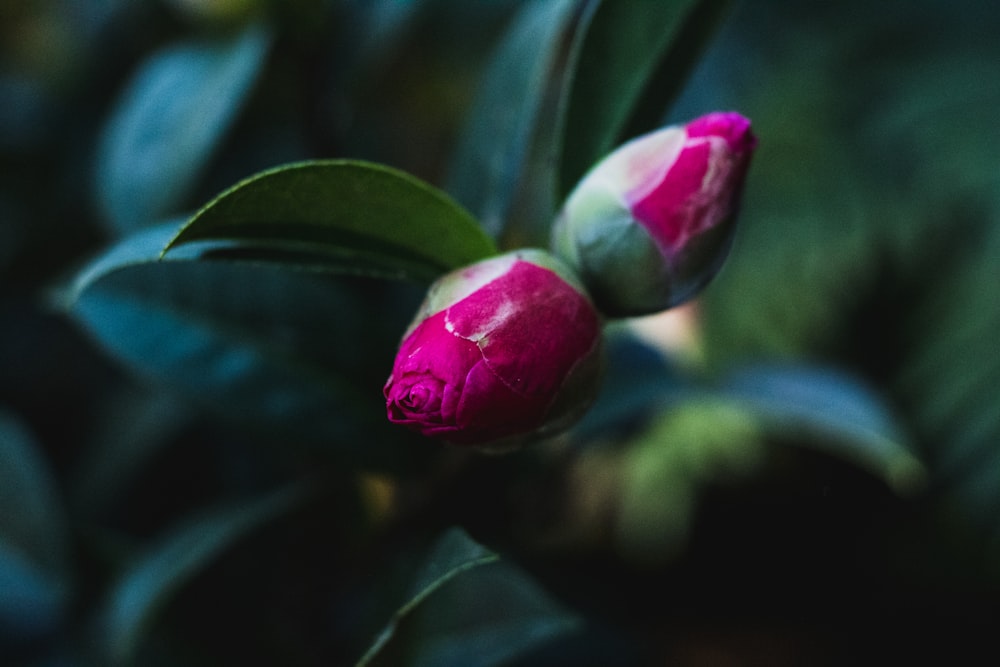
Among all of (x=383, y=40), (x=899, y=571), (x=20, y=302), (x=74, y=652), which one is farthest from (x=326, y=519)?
(x=899, y=571)

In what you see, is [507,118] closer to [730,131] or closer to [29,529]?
[730,131]

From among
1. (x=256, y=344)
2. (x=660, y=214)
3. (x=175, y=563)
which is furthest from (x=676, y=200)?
(x=175, y=563)

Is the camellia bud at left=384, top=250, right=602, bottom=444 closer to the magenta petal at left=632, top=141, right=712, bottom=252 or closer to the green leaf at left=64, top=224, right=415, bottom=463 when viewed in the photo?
the magenta petal at left=632, top=141, right=712, bottom=252

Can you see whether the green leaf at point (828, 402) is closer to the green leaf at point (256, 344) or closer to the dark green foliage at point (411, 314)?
the dark green foliage at point (411, 314)

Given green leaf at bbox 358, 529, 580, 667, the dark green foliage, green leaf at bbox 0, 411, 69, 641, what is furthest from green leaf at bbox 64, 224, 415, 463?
green leaf at bbox 0, 411, 69, 641

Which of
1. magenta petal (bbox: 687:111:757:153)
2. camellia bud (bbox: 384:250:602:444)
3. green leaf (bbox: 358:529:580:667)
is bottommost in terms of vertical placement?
green leaf (bbox: 358:529:580:667)

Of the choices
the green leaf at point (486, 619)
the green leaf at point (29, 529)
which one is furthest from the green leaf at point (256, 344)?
the green leaf at point (29, 529)
